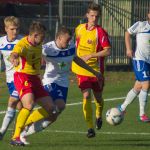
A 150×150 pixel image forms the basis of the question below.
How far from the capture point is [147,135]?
14.8 meters

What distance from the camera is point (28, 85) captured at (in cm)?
1334

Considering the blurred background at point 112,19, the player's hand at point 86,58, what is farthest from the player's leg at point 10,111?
the blurred background at point 112,19

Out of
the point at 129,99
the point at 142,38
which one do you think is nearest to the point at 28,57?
the point at 129,99

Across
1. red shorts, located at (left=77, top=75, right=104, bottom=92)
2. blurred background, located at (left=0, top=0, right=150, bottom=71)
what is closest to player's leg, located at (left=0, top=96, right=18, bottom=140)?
red shorts, located at (left=77, top=75, right=104, bottom=92)

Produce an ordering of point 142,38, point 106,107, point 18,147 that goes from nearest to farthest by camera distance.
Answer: point 18,147
point 142,38
point 106,107

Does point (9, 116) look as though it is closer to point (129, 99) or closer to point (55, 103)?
point (55, 103)

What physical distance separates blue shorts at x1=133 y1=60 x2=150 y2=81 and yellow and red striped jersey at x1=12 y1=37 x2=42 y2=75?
3988mm

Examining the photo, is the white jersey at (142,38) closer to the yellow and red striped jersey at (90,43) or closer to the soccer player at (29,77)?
the yellow and red striped jersey at (90,43)

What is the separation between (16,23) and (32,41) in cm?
89

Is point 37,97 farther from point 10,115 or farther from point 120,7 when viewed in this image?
point 120,7

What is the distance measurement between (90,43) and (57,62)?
1.60m

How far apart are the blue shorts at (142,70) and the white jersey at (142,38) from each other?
0.08 m

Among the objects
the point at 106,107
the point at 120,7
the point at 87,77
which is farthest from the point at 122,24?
the point at 87,77

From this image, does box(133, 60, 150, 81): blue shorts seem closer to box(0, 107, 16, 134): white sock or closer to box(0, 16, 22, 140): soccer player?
box(0, 16, 22, 140): soccer player
